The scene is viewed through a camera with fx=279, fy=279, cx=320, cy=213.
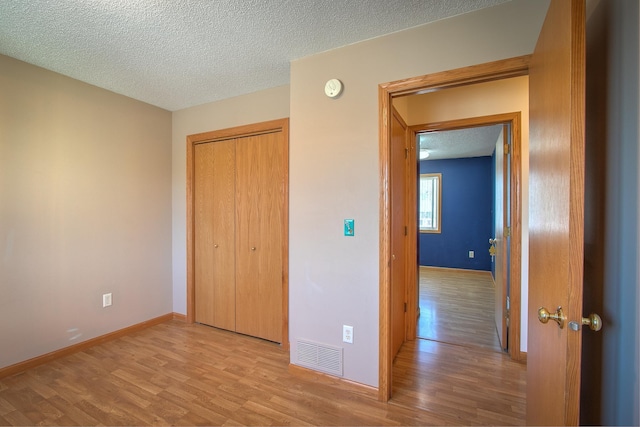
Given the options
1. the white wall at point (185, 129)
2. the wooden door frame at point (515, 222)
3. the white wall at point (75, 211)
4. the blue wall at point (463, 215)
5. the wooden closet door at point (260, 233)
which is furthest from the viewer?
the blue wall at point (463, 215)

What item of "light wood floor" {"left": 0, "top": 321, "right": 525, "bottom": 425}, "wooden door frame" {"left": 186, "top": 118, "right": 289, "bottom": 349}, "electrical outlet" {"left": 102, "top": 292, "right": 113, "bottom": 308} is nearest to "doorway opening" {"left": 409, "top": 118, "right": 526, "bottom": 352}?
"light wood floor" {"left": 0, "top": 321, "right": 525, "bottom": 425}

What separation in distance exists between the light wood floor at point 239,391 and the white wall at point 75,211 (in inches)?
16.4

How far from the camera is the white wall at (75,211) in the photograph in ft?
7.17

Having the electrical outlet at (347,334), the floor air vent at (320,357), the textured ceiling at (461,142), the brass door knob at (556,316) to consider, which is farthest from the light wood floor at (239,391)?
the textured ceiling at (461,142)

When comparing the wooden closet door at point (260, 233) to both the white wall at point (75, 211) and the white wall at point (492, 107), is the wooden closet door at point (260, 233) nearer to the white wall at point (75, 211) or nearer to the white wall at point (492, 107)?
the white wall at point (75, 211)

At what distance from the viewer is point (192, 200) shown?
3.23 metres

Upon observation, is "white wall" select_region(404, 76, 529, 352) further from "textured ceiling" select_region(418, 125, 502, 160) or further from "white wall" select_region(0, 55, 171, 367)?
"white wall" select_region(0, 55, 171, 367)

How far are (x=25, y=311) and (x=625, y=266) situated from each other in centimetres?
368

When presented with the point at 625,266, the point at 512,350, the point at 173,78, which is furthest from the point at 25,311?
Answer: the point at 512,350

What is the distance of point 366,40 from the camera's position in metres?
1.95

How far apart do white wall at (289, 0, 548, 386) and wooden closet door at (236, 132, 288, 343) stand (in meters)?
0.51

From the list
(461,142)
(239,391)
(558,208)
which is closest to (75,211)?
(239,391)

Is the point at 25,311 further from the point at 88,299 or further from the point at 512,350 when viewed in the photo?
the point at 512,350

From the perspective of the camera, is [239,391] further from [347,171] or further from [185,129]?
[185,129]
